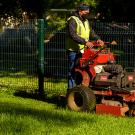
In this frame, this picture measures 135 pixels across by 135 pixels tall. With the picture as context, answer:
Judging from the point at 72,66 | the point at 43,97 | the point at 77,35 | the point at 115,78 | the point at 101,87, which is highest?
the point at 77,35

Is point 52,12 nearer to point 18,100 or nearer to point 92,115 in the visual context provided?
point 18,100

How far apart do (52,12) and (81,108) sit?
95.9 ft

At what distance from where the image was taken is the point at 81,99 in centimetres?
1119

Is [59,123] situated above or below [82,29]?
below

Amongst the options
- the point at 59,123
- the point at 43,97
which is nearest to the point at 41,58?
the point at 43,97

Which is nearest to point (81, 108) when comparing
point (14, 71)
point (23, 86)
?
point (23, 86)

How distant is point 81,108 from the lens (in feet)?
36.2

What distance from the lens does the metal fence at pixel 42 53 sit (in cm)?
1461

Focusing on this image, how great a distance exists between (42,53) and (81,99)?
340 centimetres

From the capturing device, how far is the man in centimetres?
1155

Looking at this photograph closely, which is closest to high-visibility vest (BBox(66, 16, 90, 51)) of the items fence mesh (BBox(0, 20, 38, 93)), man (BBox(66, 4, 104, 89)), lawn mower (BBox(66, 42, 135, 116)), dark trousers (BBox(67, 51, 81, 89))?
man (BBox(66, 4, 104, 89))

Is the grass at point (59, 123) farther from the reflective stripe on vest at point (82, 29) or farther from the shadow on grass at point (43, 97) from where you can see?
the reflective stripe on vest at point (82, 29)

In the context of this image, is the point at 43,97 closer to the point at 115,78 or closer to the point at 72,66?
the point at 72,66

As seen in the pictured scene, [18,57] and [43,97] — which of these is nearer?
[43,97]
